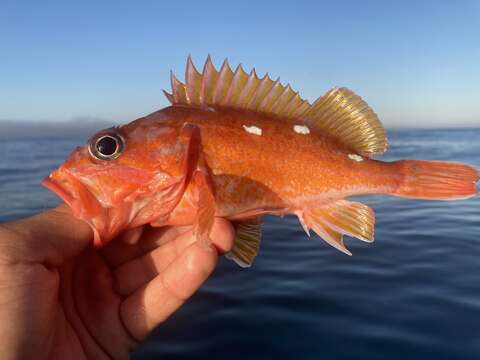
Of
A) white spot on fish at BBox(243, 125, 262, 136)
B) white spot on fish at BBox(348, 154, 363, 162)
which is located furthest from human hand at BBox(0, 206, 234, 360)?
white spot on fish at BBox(348, 154, 363, 162)

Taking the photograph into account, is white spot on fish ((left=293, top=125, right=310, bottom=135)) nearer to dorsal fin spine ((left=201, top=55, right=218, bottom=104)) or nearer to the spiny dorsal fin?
the spiny dorsal fin

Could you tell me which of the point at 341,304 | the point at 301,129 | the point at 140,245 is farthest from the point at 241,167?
the point at 341,304

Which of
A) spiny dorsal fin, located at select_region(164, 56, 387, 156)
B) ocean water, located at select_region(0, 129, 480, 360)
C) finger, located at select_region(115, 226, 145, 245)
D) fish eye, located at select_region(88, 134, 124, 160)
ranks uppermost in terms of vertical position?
spiny dorsal fin, located at select_region(164, 56, 387, 156)

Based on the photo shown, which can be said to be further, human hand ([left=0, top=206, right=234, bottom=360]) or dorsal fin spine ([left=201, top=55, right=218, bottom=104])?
dorsal fin spine ([left=201, top=55, right=218, bottom=104])

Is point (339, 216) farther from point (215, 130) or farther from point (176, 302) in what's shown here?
point (176, 302)

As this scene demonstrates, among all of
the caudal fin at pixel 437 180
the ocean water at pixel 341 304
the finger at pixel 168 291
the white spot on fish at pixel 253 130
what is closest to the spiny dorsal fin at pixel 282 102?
the white spot on fish at pixel 253 130

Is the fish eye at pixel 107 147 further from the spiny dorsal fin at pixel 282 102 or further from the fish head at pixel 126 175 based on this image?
the spiny dorsal fin at pixel 282 102
